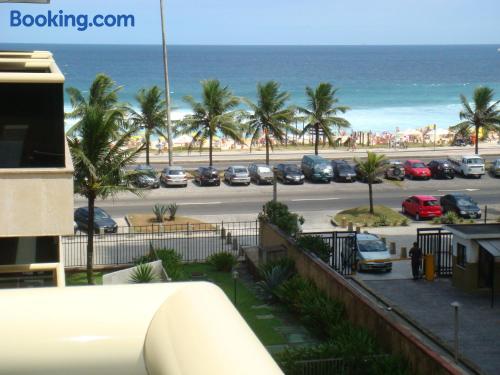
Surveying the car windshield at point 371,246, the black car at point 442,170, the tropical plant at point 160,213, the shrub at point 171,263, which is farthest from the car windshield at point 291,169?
the shrub at point 171,263

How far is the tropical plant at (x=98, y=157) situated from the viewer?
80.6ft

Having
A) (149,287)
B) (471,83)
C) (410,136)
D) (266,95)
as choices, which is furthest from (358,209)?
(471,83)

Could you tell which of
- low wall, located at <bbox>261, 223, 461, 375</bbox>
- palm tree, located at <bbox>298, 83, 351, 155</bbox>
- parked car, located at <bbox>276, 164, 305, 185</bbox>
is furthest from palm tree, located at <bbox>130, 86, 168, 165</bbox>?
low wall, located at <bbox>261, 223, 461, 375</bbox>

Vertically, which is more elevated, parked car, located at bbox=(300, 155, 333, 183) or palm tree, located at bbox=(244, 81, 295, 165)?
palm tree, located at bbox=(244, 81, 295, 165)

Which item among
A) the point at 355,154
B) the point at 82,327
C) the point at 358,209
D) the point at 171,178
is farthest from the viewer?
the point at 355,154

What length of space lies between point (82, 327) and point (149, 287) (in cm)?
66

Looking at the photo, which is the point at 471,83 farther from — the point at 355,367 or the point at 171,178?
the point at 355,367

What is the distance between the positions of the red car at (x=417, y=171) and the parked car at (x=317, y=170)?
16.1ft

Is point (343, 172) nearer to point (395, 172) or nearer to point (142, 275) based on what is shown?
point (395, 172)

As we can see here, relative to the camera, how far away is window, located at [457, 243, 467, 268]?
84.2 feet

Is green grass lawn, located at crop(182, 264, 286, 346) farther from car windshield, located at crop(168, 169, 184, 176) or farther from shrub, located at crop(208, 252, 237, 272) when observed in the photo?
car windshield, located at crop(168, 169, 184, 176)

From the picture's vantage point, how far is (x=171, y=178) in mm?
49438

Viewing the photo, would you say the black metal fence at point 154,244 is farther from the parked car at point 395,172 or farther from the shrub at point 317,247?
the parked car at point 395,172

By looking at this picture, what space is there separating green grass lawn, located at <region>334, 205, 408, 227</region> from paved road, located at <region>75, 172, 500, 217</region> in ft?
5.74
